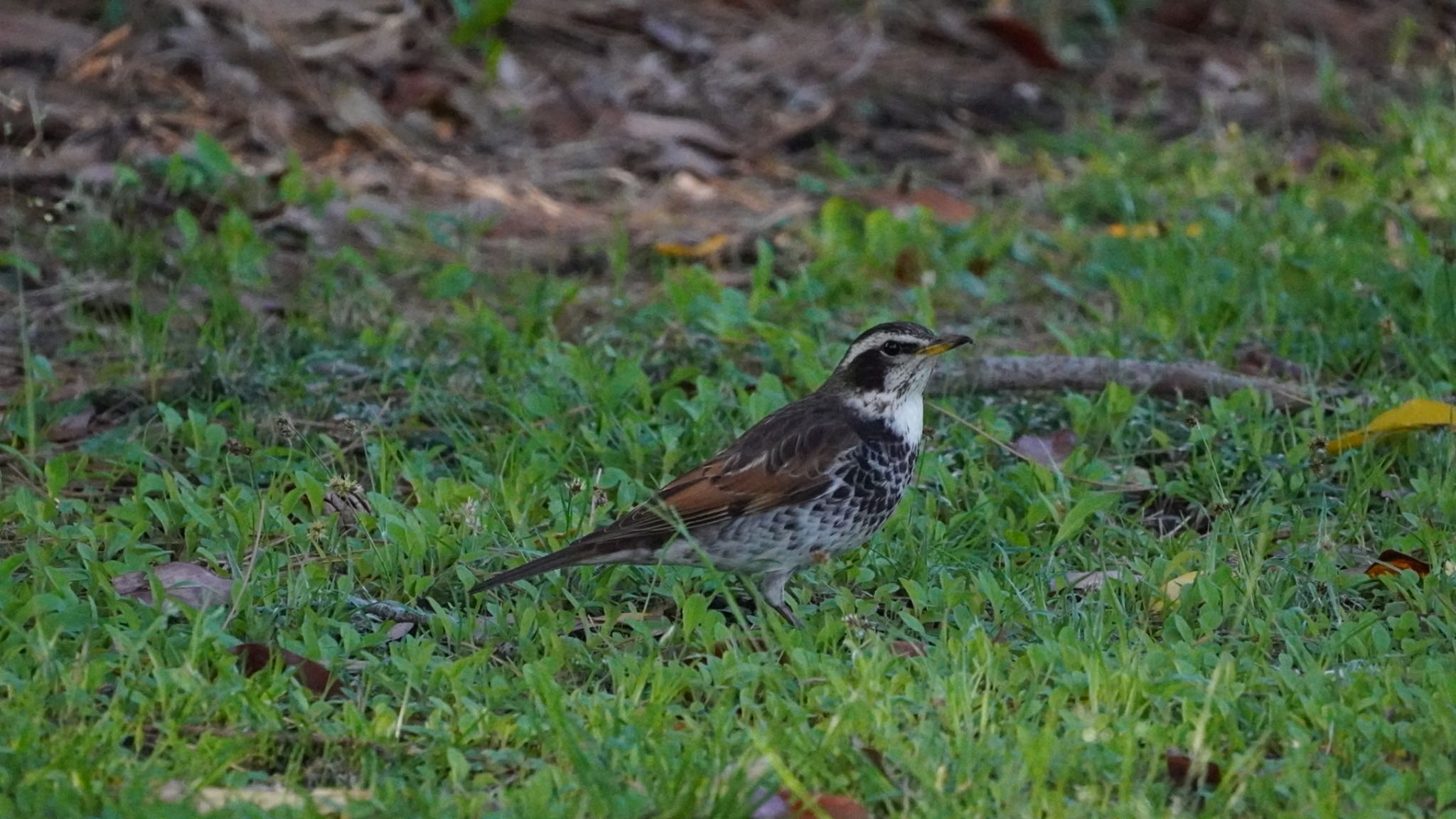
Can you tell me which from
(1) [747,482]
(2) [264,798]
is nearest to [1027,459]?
(1) [747,482]

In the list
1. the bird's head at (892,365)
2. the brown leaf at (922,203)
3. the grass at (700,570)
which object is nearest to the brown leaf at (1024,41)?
the grass at (700,570)

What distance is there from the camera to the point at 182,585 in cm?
557

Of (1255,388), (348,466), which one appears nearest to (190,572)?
(348,466)

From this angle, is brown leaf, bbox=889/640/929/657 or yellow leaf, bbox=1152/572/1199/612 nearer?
brown leaf, bbox=889/640/929/657

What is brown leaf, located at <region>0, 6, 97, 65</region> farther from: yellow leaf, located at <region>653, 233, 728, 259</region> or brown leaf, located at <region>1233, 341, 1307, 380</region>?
brown leaf, located at <region>1233, 341, 1307, 380</region>

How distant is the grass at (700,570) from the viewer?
449cm

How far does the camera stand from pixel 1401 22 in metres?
13.5

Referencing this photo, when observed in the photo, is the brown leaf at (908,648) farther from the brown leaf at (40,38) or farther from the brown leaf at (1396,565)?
the brown leaf at (40,38)

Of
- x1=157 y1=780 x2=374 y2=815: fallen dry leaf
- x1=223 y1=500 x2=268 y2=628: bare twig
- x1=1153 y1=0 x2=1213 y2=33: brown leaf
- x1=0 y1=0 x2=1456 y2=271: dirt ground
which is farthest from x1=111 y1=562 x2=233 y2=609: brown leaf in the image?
x1=1153 y1=0 x2=1213 y2=33: brown leaf

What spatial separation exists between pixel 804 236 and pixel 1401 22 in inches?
244

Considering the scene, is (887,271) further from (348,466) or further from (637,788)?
(637,788)

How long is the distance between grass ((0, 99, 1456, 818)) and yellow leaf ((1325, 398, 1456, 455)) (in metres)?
0.08

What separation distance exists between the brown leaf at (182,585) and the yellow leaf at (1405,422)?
12.2 feet

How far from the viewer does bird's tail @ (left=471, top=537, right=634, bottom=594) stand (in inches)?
217
